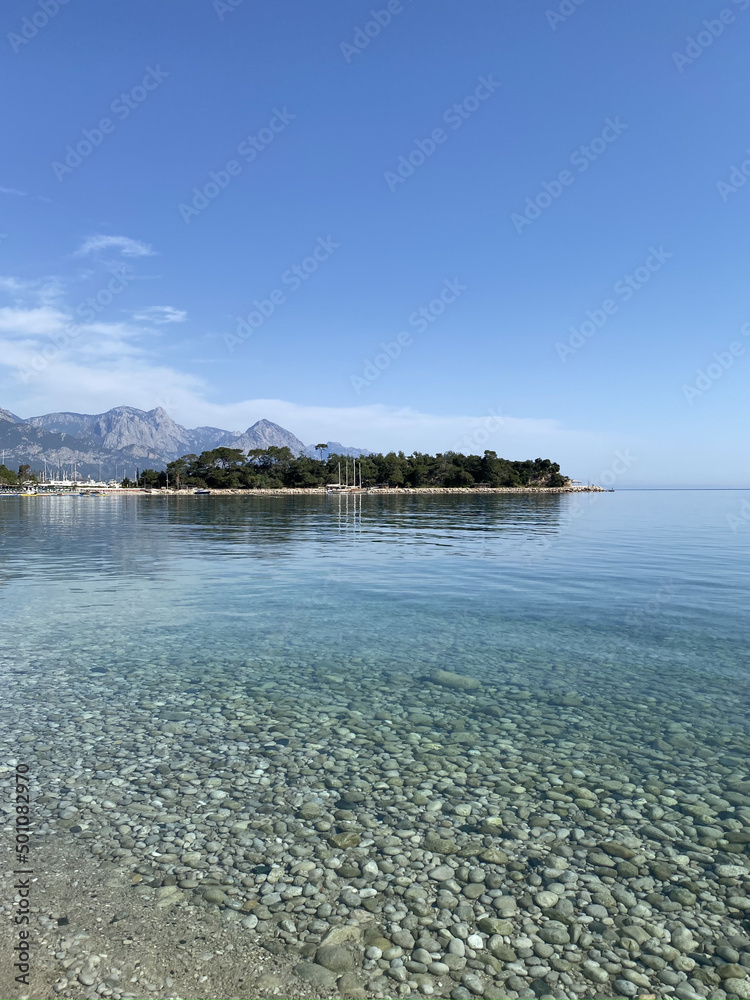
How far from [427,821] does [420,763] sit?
1.67 meters

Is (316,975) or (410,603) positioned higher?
(316,975)

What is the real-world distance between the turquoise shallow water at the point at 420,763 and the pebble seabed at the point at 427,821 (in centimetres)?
3

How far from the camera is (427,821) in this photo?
7.79 metres

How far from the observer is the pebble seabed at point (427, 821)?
18.4 feet

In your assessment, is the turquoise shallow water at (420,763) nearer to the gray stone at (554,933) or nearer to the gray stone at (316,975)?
the gray stone at (554,933)

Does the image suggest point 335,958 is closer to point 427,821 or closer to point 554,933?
point 554,933

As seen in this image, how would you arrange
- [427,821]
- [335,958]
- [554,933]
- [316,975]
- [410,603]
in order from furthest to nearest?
[410,603]
[427,821]
[554,933]
[335,958]
[316,975]

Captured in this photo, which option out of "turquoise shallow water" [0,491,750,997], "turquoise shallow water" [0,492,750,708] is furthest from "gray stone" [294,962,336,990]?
"turquoise shallow water" [0,492,750,708]

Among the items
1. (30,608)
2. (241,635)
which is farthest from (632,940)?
(30,608)

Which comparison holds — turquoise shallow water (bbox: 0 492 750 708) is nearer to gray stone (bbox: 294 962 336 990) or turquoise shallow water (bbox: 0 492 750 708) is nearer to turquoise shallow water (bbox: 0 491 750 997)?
turquoise shallow water (bbox: 0 491 750 997)

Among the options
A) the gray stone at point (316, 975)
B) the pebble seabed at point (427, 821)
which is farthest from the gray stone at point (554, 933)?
the gray stone at point (316, 975)

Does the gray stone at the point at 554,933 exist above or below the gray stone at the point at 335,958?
→ below

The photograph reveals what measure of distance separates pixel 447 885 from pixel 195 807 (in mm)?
3405

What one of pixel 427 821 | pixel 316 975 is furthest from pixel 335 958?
pixel 427 821
